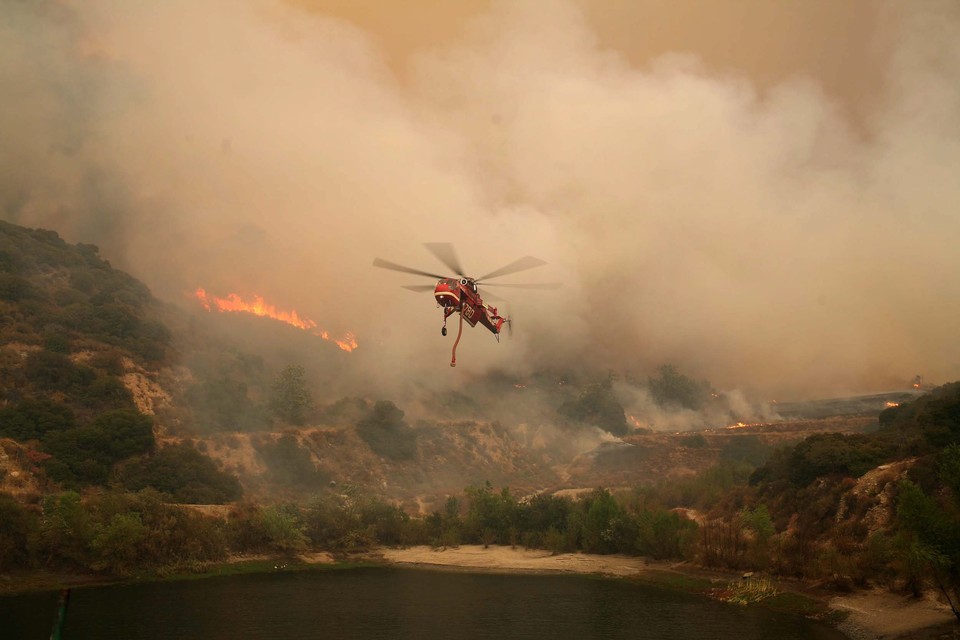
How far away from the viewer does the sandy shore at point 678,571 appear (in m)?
49.1

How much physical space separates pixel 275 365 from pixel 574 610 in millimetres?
119109

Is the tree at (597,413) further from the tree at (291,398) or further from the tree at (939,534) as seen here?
the tree at (939,534)

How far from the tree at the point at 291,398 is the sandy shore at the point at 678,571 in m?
45.1

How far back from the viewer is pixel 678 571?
273 feet

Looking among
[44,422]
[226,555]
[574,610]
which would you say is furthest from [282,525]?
[574,610]

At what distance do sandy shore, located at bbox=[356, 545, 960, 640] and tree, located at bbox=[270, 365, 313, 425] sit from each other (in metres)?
45.1

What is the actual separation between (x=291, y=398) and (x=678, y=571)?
289 feet

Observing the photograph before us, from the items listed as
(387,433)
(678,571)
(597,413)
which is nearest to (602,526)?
(678,571)

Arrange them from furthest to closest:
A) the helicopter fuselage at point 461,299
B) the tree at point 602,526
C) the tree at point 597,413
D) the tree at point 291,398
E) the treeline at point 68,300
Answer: the tree at point 597,413, the tree at point 291,398, the treeline at point 68,300, the tree at point 602,526, the helicopter fuselage at point 461,299

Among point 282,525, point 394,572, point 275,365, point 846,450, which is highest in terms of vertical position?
point 275,365

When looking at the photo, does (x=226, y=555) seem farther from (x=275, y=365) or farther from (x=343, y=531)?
(x=275, y=365)

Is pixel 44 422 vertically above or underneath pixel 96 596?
above

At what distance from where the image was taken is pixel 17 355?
359 feet

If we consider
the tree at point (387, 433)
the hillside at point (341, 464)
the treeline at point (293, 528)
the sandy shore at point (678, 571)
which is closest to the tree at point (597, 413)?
the hillside at point (341, 464)
